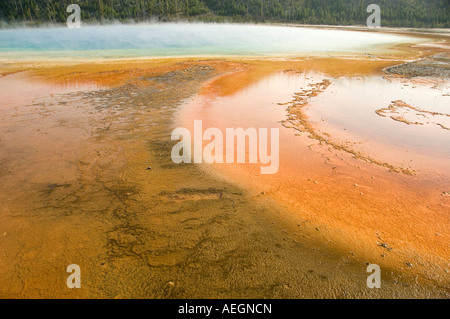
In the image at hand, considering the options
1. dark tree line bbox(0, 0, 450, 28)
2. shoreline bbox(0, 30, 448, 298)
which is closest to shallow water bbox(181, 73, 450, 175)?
shoreline bbox(0, 30, 448, 298)

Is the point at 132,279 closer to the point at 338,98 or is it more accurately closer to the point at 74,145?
the point at 74,145

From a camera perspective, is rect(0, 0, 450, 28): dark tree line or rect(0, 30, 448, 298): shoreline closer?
rect(0, 30, 448, 298): shoreline

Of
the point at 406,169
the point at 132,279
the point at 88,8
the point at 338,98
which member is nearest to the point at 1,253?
the point at 132,279

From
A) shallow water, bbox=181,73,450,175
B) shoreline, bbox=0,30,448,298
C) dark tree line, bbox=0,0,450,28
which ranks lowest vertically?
shoreline, bbox=0,30,448,298

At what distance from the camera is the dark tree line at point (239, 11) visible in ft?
233

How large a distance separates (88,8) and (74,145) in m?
85.8

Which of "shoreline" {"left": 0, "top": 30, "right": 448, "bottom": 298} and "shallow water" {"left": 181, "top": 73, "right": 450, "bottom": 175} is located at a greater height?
"shallow water" {"left": 181, "top": 73, "right": 450, "bottom": 175}

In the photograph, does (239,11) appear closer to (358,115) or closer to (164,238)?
(358,115)

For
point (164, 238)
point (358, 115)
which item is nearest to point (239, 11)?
point (358, 115)

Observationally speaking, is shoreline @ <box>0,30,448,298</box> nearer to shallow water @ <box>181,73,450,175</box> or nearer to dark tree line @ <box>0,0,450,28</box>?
shallow water @ <box>181,73,450,175</box>

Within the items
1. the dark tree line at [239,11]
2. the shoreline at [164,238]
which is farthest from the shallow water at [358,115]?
the dark tree line at [239,11]

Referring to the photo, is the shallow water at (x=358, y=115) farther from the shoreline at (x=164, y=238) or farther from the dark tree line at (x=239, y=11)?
the dark tree line at (x=239, y=11)

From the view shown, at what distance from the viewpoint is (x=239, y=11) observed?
3268 inches

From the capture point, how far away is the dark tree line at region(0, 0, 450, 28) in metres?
70.9
